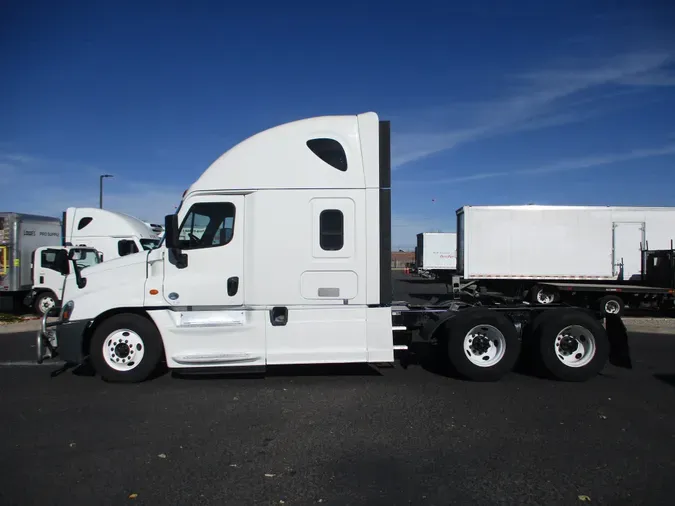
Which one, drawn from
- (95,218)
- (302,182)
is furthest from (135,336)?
(95,218)

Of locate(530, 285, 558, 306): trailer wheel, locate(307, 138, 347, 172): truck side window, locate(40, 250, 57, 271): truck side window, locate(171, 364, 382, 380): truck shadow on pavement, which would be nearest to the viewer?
locate(307, 138, 347, 172): truck side window

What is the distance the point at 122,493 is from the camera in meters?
3.91

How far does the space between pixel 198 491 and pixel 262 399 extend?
2.41 m

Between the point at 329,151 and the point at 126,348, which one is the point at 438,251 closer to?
the point at 329,151

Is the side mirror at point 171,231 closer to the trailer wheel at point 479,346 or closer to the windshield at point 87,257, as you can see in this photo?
the trailer wheel at point 479,346

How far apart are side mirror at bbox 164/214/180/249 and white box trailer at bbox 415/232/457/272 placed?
27.8m

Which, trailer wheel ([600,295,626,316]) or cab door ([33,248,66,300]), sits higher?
cab door ([33,248,66,300])

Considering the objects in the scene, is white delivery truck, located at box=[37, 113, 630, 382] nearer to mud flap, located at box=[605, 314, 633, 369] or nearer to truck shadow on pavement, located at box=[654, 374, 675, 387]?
mud flap, located at box=[605, 314, 633, 369]

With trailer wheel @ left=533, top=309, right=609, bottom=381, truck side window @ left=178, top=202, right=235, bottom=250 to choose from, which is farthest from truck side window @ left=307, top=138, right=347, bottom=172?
trailer wheel @ left=533, top=309, right=609, bottom=381

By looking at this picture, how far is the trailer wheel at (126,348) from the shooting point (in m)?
6.81

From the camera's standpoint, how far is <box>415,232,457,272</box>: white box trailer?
33.4m

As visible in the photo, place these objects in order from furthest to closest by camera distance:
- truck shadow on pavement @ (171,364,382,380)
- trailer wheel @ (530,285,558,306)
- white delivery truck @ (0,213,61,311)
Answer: trailer wheel @ (530,285,558,306) < white delivery truck @ (0,213,61,311) < truck shadow on pavement @ (171,364,382,380)

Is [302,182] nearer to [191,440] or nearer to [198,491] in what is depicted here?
[191,440]

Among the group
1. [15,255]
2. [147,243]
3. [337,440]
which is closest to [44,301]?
[15,255]
